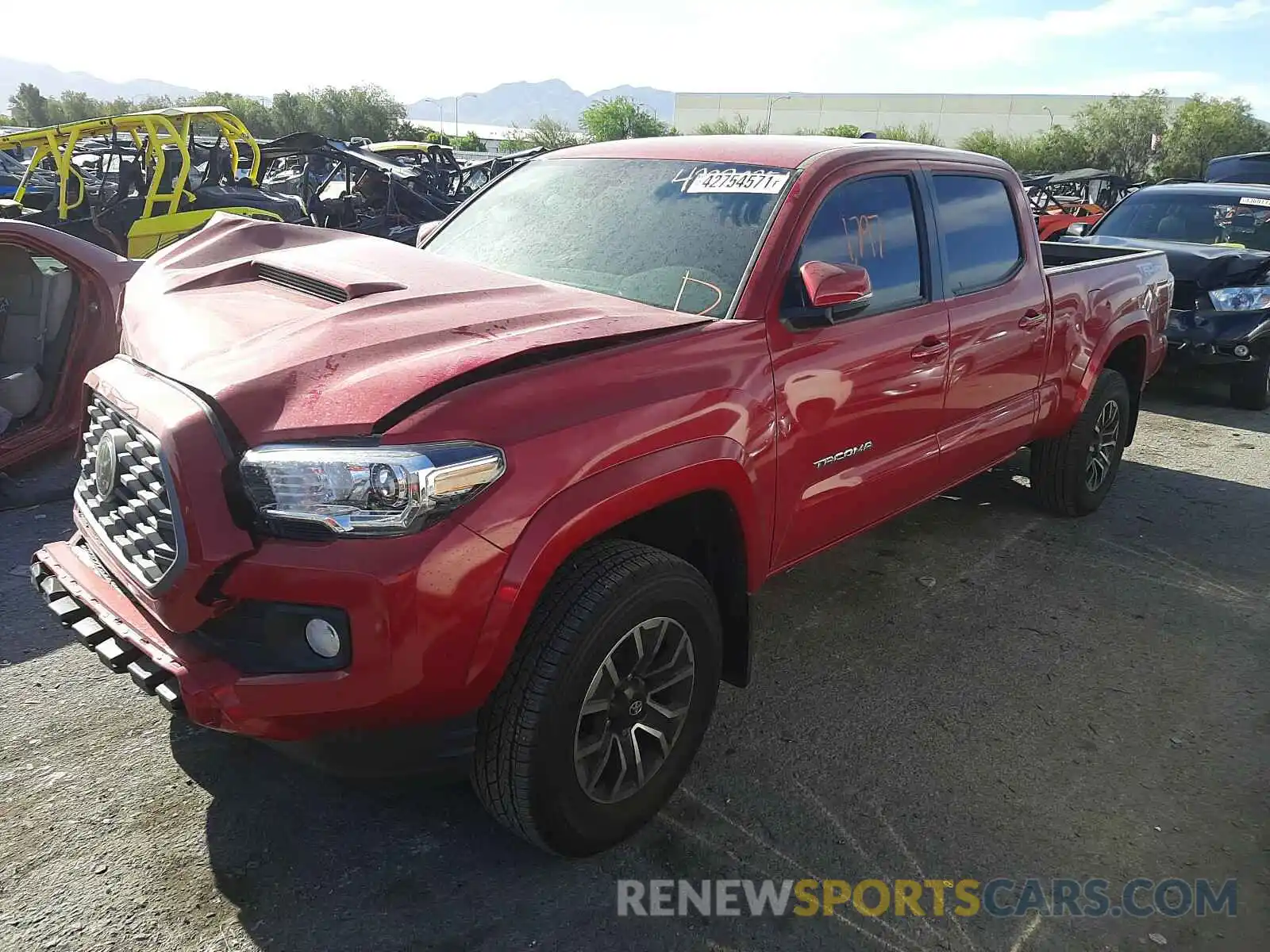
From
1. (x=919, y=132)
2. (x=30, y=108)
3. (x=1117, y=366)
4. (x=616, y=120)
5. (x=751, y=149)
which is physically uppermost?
(x=616, y=120)

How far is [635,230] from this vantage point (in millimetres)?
3352

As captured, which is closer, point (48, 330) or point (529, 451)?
point (529, 451)

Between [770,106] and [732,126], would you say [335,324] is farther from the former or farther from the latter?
[770,106]

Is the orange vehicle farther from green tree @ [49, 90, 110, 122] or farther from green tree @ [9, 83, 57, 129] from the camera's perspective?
green tree @ [49, 90, 110, 122]

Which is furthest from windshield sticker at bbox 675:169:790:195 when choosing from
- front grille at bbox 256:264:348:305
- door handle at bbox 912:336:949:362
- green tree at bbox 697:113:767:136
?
green tree at bbox 697:113:767:136

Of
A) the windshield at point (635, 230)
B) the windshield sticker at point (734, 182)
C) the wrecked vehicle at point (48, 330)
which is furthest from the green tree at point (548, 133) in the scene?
the windshield sticker at point (734, 182)

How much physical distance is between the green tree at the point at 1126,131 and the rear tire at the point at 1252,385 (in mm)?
48115

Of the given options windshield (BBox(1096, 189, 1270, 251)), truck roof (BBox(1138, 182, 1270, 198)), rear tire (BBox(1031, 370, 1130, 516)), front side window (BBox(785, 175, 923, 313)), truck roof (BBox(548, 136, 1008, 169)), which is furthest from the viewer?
truck roof (BBox(1138, 182, 1270, 198))

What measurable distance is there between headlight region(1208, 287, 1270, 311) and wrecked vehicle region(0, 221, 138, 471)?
7.78 metres

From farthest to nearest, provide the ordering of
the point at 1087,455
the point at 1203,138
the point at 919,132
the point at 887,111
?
the point at 887,111 < the point at 919,132 < the point at 1203,138 < the point at 1087,455

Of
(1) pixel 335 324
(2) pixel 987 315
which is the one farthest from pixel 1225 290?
(1) pixel 335 324

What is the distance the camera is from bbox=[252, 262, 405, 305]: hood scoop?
2.78 metres

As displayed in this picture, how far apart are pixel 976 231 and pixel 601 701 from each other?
8.96 feet

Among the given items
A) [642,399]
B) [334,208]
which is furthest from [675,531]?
[334,208]
